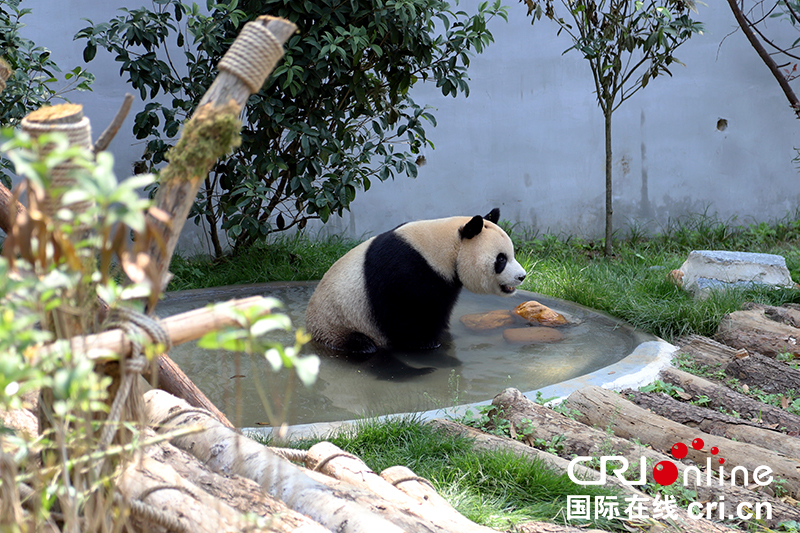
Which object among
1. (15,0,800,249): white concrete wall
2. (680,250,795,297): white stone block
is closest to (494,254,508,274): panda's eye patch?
(680,250,795,297): white stone block

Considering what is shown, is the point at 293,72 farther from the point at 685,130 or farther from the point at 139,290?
the point at 685,130

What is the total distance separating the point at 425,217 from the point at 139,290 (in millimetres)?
6582

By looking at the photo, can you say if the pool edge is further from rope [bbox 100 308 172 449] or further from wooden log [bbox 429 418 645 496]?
rope [bbox 100 308 172 449]

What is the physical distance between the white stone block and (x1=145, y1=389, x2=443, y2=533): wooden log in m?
4.06

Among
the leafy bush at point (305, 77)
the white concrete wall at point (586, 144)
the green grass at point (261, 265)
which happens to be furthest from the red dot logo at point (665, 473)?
the white concrete wall at point (586, 144)

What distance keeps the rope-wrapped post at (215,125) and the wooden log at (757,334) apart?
3.99 meters

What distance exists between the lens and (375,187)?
7336 mm

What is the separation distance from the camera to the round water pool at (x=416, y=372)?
366cm

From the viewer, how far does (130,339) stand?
1.12m

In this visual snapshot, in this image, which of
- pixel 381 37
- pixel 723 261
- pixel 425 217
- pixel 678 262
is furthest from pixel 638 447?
pixel 425 217

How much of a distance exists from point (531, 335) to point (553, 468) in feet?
7.36

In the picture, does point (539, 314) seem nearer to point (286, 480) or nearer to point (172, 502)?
point (286, 480)

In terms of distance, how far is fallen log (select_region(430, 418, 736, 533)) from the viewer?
88.5 inches

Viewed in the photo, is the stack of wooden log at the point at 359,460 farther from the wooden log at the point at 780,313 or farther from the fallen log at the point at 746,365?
the wooden log at the point at 780,313
